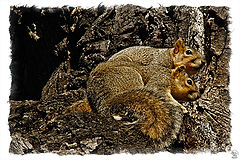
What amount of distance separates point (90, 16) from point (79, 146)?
6.06 feet

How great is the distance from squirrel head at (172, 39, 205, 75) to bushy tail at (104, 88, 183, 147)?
96 cm

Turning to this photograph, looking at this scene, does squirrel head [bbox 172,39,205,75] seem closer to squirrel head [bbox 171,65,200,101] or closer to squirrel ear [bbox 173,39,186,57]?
squirrel ear [bbox 173,39,186,57]

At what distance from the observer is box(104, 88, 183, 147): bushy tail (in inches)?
81.6

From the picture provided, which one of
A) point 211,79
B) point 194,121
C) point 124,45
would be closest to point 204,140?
point 194,121

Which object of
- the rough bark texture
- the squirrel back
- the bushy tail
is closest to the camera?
the bushy tail

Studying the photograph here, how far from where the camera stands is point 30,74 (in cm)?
376

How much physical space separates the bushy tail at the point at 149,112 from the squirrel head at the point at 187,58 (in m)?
0.96

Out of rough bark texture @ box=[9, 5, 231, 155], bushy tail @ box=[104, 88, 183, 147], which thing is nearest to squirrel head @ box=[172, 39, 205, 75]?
rough bark texture @ box=[9, 5, 231, 155]

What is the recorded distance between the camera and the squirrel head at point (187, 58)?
10.4 ft

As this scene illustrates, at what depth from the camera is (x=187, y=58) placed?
3178 mm

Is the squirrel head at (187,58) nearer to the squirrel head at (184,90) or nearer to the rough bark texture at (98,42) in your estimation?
the rough bark texture at (98,42)

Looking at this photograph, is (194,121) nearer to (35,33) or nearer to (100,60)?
(100,60)

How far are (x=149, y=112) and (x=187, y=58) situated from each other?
118 cm

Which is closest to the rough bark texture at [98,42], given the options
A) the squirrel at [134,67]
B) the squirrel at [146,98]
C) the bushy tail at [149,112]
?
the squirrel at [134,67]
